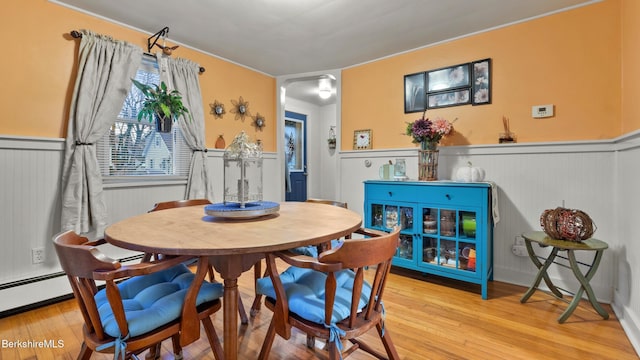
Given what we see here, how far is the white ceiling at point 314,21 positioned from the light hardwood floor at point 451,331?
2312 millimetres

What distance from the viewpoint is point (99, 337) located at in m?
1.05

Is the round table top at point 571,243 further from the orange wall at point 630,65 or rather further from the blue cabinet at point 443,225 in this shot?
the orange wall at point 630,65

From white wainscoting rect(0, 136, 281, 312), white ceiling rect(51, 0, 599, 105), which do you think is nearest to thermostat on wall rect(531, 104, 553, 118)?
white ceiling rect(51, 0, 599, 105)

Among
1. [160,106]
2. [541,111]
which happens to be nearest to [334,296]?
[160,106]

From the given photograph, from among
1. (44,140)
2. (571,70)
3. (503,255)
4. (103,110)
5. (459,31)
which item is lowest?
(503,255)

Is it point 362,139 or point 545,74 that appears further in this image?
point 362,139

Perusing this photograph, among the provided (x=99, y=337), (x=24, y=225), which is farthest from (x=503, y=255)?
→ (x=24, y=225)

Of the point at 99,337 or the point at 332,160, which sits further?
the point at 332,160

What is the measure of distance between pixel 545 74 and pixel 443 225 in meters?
1.52

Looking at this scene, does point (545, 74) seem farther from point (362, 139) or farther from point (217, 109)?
point (217, 109)

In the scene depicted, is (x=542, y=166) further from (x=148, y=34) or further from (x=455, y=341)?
(x=148, y=34)

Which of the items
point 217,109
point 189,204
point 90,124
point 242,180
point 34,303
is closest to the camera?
point 242,180

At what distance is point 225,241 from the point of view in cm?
112

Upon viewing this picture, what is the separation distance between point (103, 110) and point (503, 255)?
370 cm
